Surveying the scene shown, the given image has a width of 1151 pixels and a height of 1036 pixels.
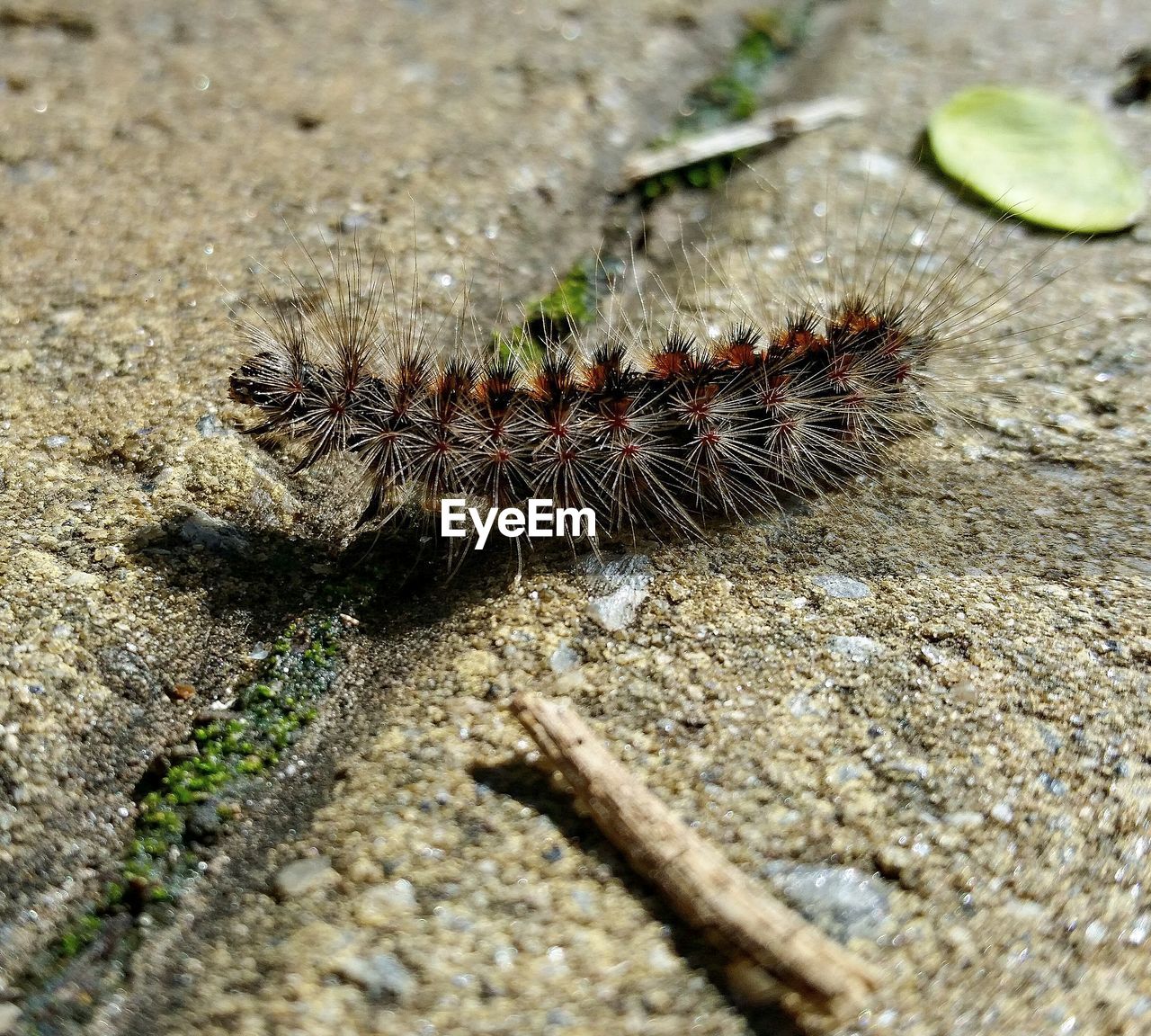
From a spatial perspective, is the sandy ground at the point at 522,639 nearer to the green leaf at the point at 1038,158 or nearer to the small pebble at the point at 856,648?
the small pebble at the point at 856,648

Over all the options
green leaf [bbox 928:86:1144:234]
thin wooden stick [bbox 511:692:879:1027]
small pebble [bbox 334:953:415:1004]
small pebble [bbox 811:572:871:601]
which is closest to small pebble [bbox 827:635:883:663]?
small pebble [bbox 811:572:871:601]

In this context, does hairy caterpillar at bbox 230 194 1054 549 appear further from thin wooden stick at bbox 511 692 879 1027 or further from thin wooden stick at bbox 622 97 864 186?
thin wooden stick at bbox 622 97 864 186

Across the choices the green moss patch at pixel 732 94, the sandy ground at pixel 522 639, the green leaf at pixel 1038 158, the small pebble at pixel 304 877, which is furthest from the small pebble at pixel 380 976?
the green leaf at pixel 1038 158

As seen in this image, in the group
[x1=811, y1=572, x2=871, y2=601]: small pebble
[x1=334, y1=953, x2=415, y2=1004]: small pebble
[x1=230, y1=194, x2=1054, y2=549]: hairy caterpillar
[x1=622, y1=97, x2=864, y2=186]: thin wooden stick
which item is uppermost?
[x1=622, y1=97, x2=864, y2=186]: thin wooden stick

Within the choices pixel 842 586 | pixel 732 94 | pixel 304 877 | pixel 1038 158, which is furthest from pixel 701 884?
pixel 732 94

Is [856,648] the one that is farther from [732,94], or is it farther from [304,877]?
[732,94]
